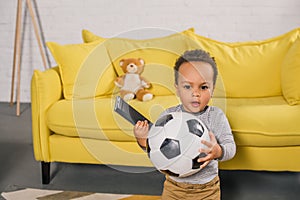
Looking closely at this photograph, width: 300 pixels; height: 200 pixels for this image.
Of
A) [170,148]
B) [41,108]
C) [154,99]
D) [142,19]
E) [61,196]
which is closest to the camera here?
[170,148]

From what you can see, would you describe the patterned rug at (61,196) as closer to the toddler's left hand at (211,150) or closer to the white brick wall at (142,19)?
the toddler's left hand at (211,150)

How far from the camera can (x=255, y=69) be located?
2.73 m

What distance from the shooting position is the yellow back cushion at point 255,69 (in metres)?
2.72

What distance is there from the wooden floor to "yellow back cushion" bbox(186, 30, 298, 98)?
475 millimetres

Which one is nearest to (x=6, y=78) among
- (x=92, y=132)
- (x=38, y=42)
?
(x=38, y=42)

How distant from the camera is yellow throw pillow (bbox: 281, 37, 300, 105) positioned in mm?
2500

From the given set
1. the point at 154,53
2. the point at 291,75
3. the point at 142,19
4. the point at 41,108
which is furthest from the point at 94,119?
the point at 142,19

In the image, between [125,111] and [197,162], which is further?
[125,111]

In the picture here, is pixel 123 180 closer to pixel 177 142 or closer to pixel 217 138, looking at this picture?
pixel 217 138

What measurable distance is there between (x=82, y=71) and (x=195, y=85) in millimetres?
1174

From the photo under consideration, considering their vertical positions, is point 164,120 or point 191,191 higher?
point 164,120

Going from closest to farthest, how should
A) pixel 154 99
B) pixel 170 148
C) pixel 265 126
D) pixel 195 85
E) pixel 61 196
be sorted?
pixel 170 148 → pixel 195 85 → pixel 265 126 → pixel 61 196 → pixel 154 99

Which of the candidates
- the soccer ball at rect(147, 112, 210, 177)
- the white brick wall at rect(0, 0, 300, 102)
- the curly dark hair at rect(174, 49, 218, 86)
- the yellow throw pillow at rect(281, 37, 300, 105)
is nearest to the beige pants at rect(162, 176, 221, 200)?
the soccer ball at rect(147, 112, 210, 177)

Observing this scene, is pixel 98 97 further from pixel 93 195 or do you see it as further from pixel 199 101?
pixel 199 101
